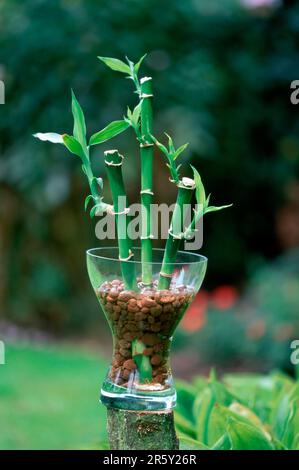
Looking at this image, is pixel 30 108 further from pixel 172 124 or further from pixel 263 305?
pixel 263 305

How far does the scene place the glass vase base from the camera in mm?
1285

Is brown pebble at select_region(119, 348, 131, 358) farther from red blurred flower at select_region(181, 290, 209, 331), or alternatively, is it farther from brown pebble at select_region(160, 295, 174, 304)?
red blurred flower at select_region(181, 290, 209, 331)

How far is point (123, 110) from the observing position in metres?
4.95

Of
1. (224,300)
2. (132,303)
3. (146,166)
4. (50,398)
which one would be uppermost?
(146,166)

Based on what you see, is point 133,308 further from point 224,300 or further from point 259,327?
point 224,300

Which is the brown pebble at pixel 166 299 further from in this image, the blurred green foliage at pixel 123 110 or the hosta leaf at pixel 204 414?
the blurred green foliage at pixel 123 110

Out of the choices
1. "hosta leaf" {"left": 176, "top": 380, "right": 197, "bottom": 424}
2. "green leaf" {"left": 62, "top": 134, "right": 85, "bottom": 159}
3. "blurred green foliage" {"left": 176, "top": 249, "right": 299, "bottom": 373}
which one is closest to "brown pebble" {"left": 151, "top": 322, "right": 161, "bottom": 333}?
"green leaf" {"left": 62, "top": 134, "right": 85, "bottom": 159}

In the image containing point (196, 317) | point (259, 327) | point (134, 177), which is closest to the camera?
point (259, 327)

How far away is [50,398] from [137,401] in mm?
3713

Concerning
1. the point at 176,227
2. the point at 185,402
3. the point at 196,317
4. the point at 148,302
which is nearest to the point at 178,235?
the point at 176,227

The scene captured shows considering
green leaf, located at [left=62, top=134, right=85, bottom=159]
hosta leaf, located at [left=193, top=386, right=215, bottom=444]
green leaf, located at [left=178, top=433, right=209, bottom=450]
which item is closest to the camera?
green leaf, located at [left=62, top=134, right=85, bottom=159]

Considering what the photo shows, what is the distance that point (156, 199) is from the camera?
21.4ft

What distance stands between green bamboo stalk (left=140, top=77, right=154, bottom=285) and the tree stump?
222 millimetres

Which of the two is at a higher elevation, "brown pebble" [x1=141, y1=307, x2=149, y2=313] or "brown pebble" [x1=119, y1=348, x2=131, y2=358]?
"brown pebble" [x1=141, y1=307, x2=149, y2=313]
